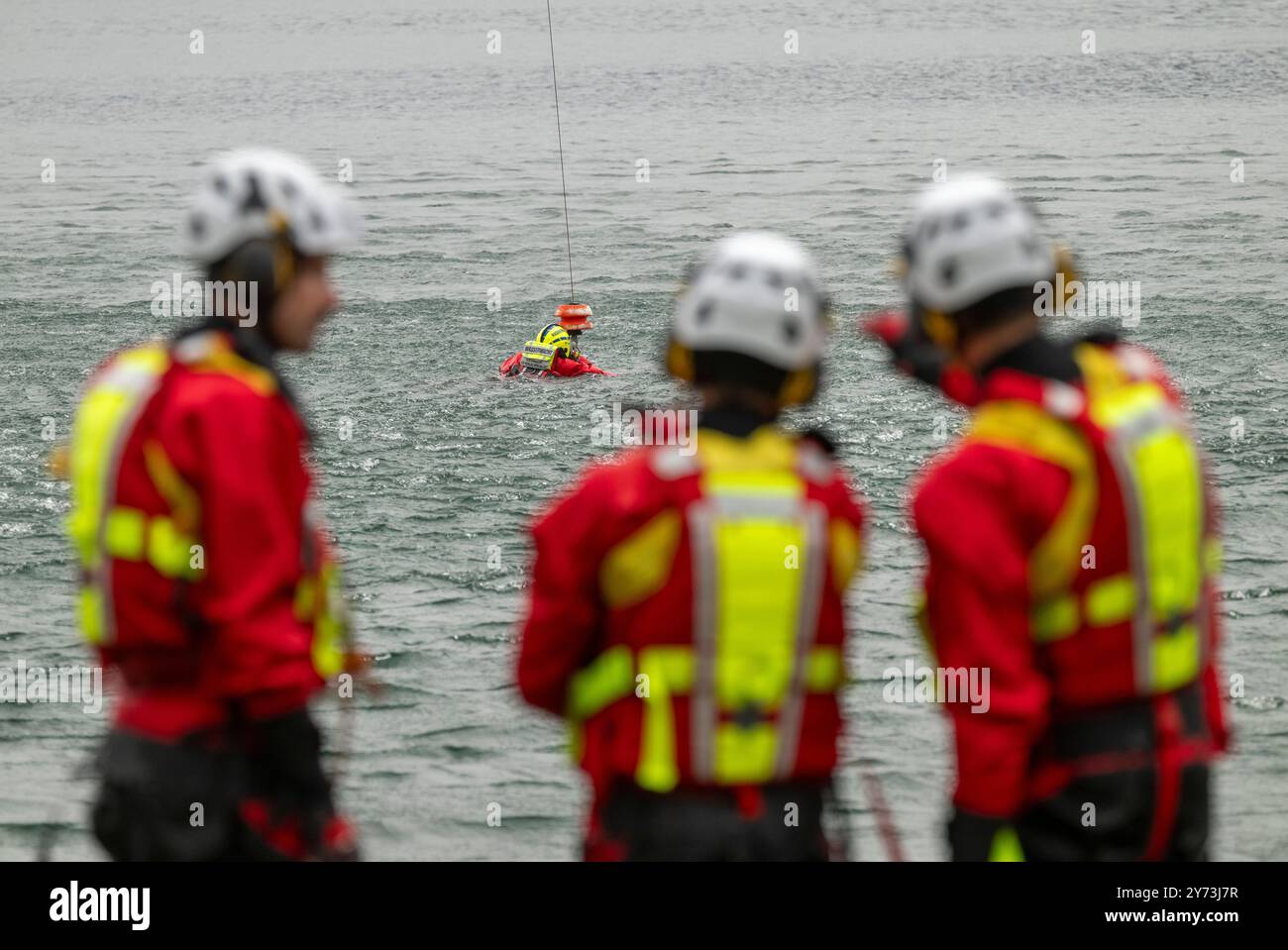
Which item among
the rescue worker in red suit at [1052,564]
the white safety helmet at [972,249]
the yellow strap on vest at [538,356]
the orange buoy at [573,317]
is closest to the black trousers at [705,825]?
the rescue worker in red suit at [1052,564]

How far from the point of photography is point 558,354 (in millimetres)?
20125

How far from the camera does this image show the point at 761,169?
43594 mm

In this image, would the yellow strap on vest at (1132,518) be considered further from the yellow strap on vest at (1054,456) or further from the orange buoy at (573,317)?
the orange buoy at (573,317)

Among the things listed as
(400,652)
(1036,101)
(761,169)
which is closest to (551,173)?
(761,169)

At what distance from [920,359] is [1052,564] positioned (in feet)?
1.86

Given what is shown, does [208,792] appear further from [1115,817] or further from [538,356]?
Answer: [538,356]

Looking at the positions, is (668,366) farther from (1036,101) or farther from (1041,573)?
(1036,101)

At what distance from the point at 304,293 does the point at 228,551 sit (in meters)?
0.64

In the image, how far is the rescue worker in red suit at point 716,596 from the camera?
4027 millimetres

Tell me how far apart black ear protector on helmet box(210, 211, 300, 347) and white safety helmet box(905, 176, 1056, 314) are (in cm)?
139

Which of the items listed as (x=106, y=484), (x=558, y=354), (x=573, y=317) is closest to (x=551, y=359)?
(x=558, y=354)

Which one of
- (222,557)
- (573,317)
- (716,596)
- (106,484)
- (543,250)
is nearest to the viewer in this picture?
(716,596)

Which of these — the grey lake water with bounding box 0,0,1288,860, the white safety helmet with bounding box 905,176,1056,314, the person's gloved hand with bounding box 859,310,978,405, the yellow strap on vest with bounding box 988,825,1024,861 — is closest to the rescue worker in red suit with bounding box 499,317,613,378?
the grey lake water with bounding box 0,0,1288,860

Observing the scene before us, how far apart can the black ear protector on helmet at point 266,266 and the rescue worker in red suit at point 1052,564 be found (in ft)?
4.50
